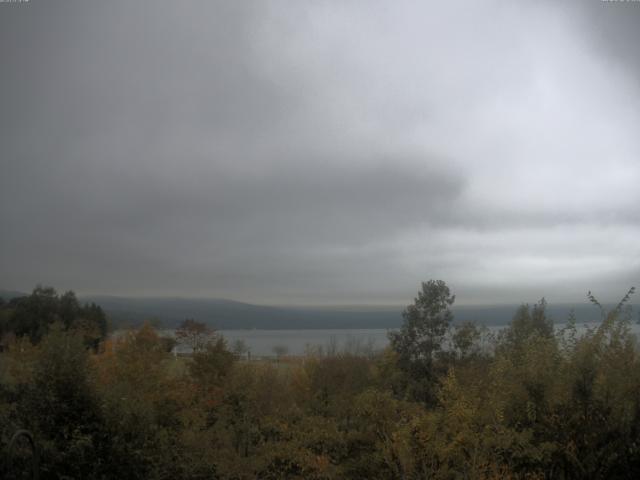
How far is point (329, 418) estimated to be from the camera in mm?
23531

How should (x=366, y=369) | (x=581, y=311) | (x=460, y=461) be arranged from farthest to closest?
(x=366, y=369) → (x=581, y=311) → (x=460, y=461)

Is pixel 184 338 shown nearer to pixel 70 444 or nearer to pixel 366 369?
pixel 366 369

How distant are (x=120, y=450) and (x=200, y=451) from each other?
452 centimetres

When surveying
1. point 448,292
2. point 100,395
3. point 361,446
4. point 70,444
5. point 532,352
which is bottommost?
point 361,446

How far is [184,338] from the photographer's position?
99.4 ft

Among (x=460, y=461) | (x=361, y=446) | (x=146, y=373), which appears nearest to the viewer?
(x=460, y=461)

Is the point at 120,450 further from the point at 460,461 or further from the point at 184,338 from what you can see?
the point at 184,338

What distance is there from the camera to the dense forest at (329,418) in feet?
46.6

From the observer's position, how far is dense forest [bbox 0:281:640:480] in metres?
14.2

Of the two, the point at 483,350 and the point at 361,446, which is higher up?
the point at 483,350

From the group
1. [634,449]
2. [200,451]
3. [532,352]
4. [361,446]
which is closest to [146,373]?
[200,451]

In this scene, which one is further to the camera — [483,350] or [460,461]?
[483,350]

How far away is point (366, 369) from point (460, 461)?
14.3 meters

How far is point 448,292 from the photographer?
32.4 metres
